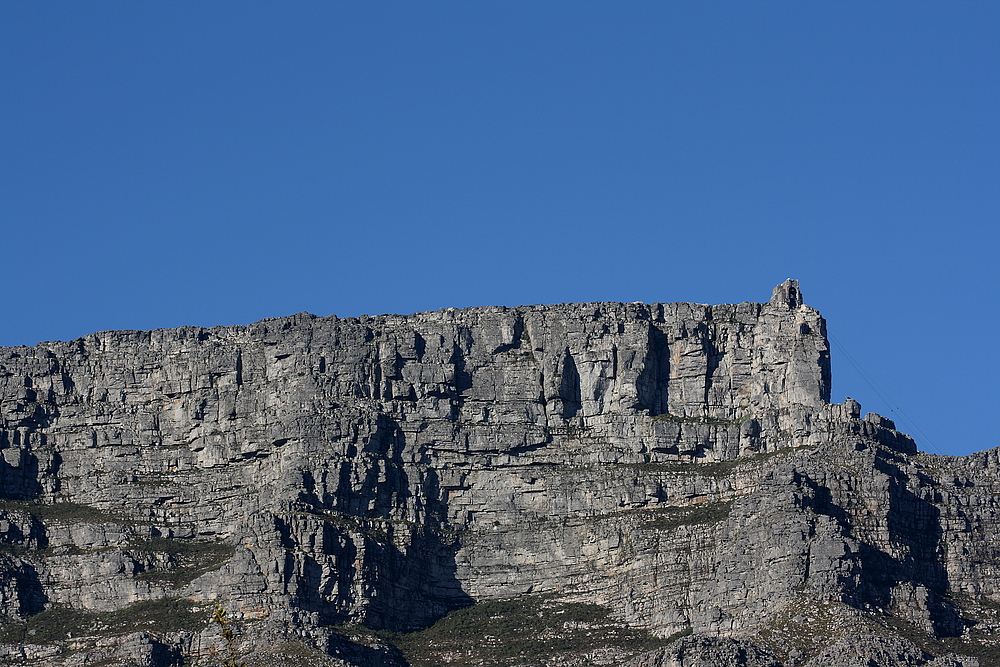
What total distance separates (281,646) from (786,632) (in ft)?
94.0

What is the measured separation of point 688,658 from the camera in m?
189

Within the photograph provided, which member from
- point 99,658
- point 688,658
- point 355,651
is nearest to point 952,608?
point 688,658

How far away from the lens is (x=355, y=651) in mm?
196250

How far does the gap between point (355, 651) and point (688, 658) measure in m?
20.1

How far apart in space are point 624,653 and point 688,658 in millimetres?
9111

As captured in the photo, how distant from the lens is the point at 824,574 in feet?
645

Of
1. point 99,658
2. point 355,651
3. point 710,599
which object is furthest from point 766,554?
point 99,658

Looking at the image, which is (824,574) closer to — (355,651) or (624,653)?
(624,653)

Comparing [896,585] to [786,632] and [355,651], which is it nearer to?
[786,632]

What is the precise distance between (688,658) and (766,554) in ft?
41.5

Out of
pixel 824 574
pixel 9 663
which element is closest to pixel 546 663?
pixel 824 574

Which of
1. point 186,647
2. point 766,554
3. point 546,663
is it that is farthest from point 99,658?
point 766,554

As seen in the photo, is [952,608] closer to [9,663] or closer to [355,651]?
[355,651]

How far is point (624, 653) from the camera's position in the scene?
198 m
